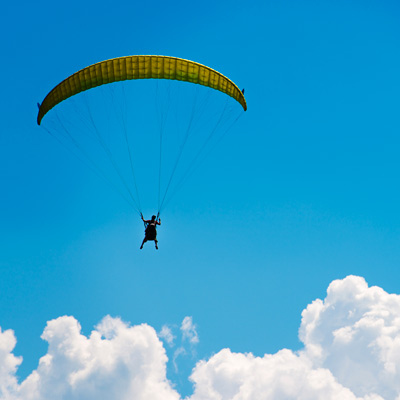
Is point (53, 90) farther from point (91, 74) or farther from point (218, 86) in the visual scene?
point (218, 86)

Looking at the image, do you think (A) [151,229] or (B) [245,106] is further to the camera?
(B) [245,106]

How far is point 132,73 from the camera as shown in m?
33.6

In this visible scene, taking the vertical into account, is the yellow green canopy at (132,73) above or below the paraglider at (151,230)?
above

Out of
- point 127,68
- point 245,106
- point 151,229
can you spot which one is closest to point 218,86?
point 245,106

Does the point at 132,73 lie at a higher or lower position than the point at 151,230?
higher

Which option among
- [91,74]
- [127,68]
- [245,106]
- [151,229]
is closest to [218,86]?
[245,106]

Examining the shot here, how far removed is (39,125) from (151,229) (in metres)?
10.4

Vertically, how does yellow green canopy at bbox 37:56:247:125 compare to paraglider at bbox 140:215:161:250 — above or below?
above

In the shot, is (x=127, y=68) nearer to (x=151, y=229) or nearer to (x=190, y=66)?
(x=190, y=66)

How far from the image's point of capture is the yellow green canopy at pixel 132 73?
108 feet

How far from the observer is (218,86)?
35.4 m

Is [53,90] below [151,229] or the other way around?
the other way around

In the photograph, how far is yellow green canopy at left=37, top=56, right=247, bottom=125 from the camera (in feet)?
108

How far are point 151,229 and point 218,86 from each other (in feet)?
35.5
